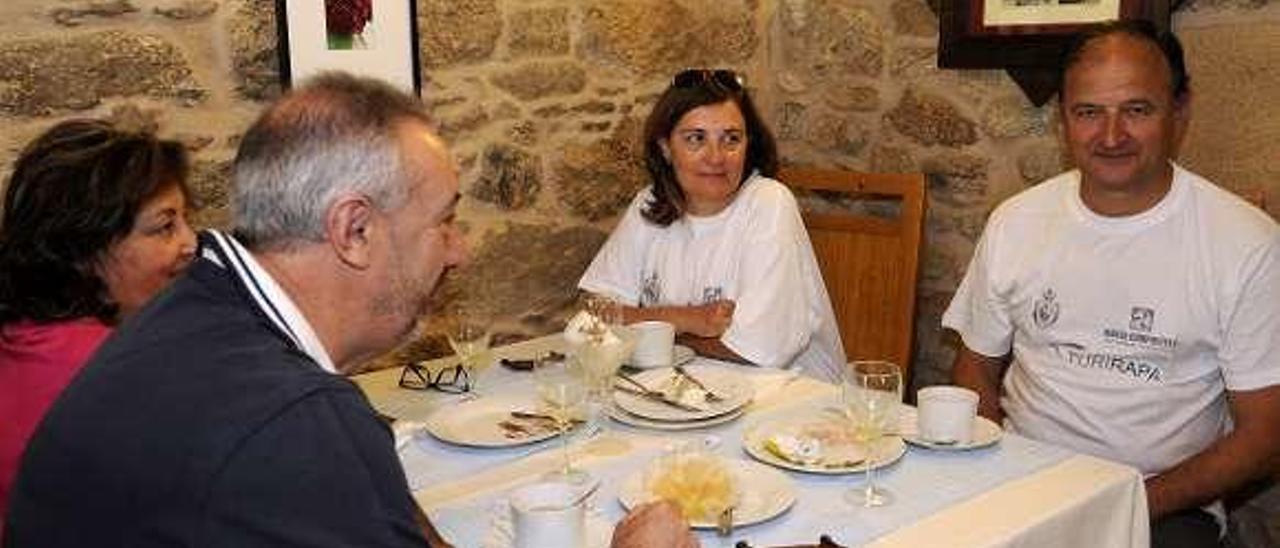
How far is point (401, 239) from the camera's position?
1071mm

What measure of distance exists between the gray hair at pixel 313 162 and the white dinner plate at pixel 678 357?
1.03m

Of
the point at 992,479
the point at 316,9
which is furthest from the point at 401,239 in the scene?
the point at 316,9

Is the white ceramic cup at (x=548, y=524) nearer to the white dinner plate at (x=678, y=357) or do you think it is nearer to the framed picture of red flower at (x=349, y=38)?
the white dinner plate at (x=678, y=357)

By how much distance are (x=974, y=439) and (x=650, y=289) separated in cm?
107

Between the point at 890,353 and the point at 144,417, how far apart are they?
2.30 meters

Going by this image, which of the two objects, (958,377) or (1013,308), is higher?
(1013,308)

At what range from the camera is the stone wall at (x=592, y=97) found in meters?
2.20

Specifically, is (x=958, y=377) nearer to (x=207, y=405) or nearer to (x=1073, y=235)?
(x=1073, y=235)

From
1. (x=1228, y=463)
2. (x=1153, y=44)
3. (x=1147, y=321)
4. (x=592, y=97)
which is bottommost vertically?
(x=1228, y=463)

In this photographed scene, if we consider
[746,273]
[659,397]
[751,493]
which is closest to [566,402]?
[659,397]

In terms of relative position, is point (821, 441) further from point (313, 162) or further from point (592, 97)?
point (592, 97)

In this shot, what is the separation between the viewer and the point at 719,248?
2479mm

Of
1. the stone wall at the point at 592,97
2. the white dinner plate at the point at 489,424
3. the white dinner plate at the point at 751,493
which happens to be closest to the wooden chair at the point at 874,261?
the stone wall at the point at 592,97

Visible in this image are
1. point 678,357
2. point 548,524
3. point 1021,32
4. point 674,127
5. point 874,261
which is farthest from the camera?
Result: point 874,261
